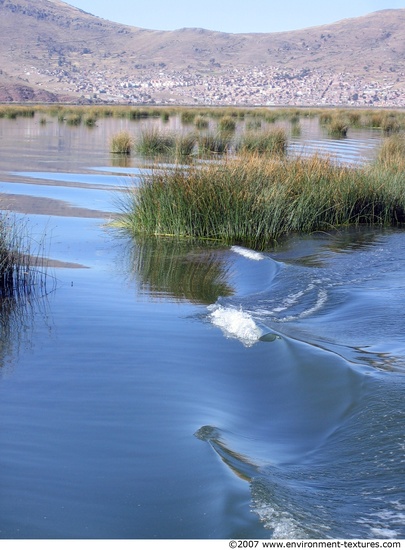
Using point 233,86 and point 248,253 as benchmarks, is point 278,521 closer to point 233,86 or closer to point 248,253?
point 248,253

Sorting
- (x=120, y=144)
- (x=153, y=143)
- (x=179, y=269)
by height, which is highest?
(x=153, y=143)

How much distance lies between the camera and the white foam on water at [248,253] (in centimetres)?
1080

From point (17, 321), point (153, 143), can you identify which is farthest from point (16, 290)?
point (153, 143)

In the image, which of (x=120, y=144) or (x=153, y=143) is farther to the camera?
(x=120, y=144)

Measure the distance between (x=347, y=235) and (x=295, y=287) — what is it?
4.29 m

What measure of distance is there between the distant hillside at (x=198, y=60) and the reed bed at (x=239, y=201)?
9263 centimetres

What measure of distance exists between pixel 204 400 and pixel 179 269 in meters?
4.64

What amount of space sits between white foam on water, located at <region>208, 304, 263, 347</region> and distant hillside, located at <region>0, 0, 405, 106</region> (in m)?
97.9

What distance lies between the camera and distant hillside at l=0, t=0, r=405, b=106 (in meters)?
126

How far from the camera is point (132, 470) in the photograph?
4.57 meters

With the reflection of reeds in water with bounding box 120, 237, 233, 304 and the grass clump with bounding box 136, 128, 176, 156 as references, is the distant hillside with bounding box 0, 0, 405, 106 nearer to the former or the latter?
the grass clump with bounding box 136, 128, 176, 156

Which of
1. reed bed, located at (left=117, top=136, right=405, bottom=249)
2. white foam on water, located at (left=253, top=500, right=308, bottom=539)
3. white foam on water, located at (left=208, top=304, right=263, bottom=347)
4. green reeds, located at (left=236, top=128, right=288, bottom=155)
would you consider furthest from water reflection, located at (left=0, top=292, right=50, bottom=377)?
green reeds, located at (left=236, top=128, right=288, bottom=155)

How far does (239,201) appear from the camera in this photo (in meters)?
12.0

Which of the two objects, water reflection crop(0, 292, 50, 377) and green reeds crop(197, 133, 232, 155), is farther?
green reeds crop(197, 133, 232, 155)
